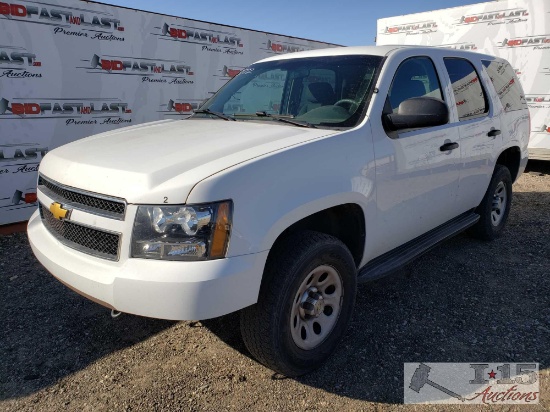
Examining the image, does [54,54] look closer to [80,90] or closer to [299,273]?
[80,90]

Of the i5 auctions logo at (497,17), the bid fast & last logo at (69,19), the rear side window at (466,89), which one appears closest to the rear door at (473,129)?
the rear side window at (466,89)

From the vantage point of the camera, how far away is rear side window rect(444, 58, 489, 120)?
12.1 feet

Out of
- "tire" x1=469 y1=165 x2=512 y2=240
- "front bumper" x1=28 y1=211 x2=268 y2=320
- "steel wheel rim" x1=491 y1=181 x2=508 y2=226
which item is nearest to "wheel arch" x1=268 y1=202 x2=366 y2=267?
"front bumper" x1=28 y1=211 x2=268 y2=320

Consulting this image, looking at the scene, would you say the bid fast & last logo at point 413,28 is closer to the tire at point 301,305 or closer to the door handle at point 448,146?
the door handle at point 448,146

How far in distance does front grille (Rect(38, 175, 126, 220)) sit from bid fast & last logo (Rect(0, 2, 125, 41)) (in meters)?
3.83

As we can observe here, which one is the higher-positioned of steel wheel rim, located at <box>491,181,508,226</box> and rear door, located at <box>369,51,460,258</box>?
rear door, located at <box>369,51,460,258</box>

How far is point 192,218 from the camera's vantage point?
6.34 ft

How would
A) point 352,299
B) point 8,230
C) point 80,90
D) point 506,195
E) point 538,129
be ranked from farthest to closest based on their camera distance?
1. point 538,129
2. point 80,90
3. point 8,230
4. point 506,195
5. point 352,299

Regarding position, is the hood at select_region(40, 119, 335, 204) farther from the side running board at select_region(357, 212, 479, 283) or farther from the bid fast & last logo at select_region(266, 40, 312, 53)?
the bid fast & last logo at select_region(266, 40, 312, 53)

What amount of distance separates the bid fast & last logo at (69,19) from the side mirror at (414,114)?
490 centimetres

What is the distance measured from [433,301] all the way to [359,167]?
1.56 m

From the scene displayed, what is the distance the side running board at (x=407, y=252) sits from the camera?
2857mm

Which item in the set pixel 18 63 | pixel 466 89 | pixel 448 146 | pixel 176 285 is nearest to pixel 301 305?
pixel 176 285

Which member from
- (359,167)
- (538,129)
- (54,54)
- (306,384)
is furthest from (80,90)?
(538,129)
